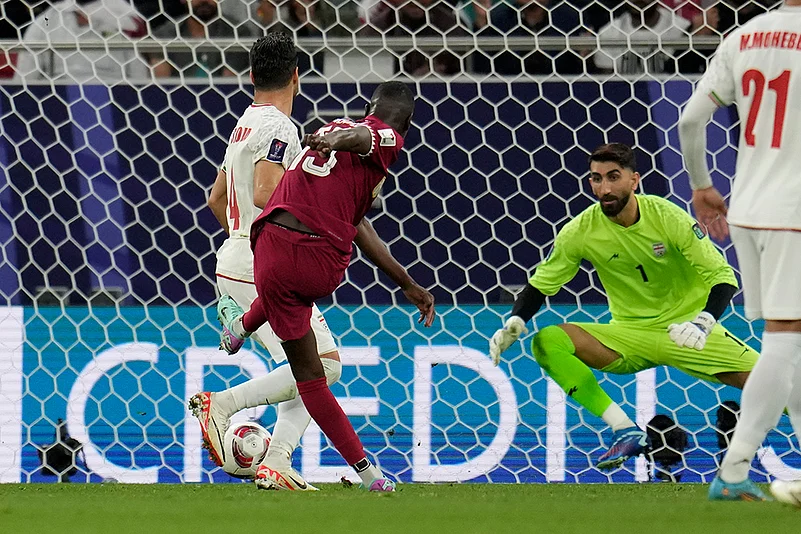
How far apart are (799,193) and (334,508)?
1.42 meters

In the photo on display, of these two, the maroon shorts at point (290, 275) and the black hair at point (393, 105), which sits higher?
the black hair at point (393, 105)

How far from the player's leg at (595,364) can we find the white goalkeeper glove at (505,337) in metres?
0.11

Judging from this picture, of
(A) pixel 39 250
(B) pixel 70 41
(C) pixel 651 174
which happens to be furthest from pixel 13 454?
(C) pixel 651 174

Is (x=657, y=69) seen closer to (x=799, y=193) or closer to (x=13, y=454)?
(x=799, y=193)

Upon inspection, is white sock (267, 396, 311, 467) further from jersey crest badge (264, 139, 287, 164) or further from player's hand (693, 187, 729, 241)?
player's hand (693, 187, 729, 241)

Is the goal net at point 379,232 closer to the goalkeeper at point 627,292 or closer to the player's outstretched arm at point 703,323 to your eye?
the goalkeeper at point 627,292

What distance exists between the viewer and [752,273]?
3.39 m

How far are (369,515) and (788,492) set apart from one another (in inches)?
41.4

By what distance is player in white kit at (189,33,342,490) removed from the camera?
4.45 m

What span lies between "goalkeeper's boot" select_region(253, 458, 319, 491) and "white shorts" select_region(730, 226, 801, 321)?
5.92 ft

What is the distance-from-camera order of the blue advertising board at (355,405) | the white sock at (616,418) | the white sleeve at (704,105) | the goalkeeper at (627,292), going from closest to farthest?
the white sleeve at (704,105) → the white sock at (616,418) → the goalkeeper at (627,292) → the blue advertising board at (355,405)

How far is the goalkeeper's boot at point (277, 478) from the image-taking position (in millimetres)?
4402

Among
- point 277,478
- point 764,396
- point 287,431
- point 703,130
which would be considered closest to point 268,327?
point 287,431

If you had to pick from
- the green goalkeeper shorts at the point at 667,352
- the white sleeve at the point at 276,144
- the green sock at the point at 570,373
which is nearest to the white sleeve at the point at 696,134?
the white sleeve at the point at 276,144
